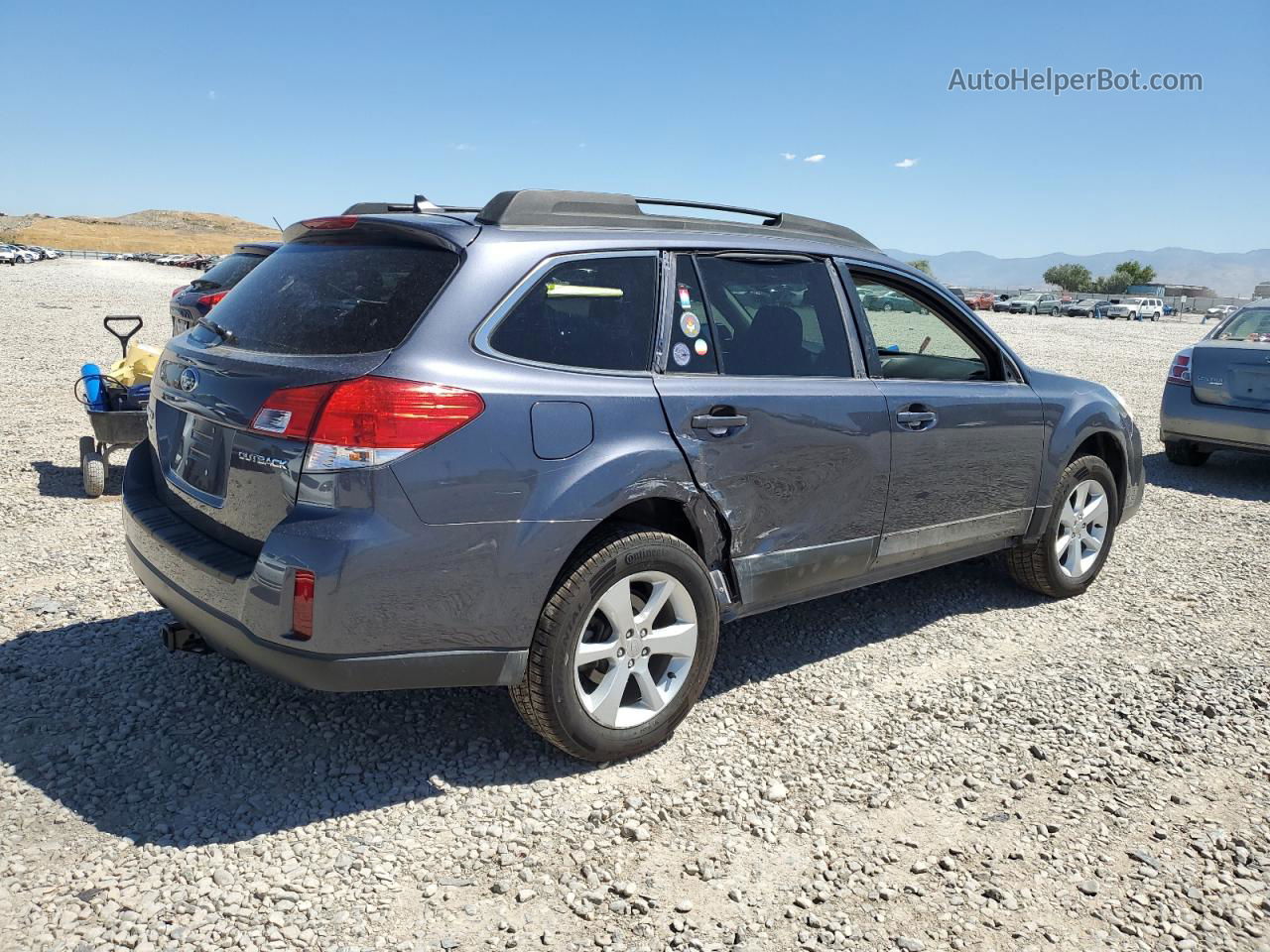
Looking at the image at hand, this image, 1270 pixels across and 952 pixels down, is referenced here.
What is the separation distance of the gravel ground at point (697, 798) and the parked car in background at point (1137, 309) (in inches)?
2313

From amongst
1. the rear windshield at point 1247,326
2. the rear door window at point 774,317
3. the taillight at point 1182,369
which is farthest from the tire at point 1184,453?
the rear door window at point 774,317

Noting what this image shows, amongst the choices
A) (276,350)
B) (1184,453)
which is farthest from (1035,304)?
(276,350)

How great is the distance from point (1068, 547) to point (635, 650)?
10.2ft

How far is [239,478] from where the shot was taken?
3.08 m

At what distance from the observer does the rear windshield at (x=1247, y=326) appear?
9.20 meters


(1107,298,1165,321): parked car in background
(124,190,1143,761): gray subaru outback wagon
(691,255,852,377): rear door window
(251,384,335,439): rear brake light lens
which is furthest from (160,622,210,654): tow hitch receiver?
(1107,298,1165,321): parked car in background

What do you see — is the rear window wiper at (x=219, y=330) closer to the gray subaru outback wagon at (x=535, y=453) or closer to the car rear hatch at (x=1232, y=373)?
the gray subaru outback wagon at (x=535, y=453)

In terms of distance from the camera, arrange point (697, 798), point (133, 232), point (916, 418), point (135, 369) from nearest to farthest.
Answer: point (697, 798) → point (916, 418) → point (135, 369) → point (133, 232)

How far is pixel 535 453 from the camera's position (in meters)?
3.06

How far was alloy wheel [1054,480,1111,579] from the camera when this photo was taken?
541 cm

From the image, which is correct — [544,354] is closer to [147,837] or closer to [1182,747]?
[147,837]

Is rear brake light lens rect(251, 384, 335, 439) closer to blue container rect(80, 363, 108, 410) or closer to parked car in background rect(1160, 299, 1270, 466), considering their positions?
blue container rect(80, 363, 108, 410)

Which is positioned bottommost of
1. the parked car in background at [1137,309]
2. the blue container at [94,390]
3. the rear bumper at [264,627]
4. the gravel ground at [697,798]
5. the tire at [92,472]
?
the gravel ground at [697,798]

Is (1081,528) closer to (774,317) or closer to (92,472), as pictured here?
(774,317)
